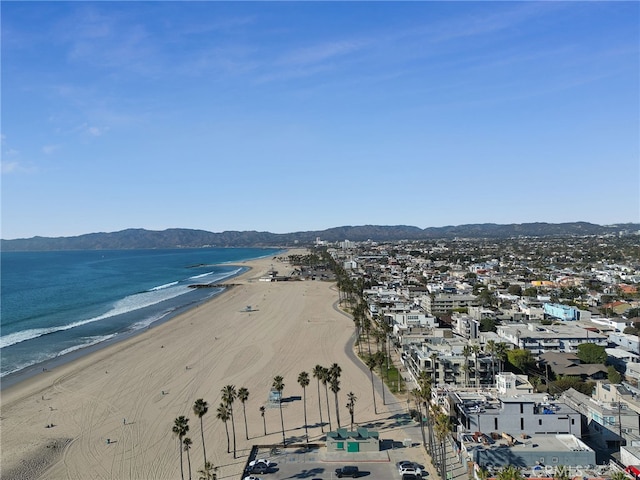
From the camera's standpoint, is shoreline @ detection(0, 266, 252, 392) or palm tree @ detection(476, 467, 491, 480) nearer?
palm tree @ detection(476, 467, 491, 480)

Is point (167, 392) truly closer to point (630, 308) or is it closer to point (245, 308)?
point (245, 308)

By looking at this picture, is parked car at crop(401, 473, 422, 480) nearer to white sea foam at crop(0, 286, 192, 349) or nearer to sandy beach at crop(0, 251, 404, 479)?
sandy beach at crop(0, 251, 404, 479)

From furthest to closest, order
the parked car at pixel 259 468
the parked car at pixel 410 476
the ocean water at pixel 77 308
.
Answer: the ocean water at pixel 77 308 → the parked car at pixel 259 468 → the parked car at pixel 410 476

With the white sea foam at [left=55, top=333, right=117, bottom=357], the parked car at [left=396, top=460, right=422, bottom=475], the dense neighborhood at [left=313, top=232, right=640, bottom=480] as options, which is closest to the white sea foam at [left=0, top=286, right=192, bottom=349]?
the white sea foam at [left=55, top=333, right=117, bottom=357]

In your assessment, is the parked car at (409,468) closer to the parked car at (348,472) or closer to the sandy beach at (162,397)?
the parked car at (348,472)

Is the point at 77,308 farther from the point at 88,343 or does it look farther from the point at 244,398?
the point at 244,398

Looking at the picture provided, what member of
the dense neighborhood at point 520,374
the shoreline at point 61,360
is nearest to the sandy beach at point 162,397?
the shoreline at point 61,360

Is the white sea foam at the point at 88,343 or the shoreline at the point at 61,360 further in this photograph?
the white sea foam at the point at 88,343
